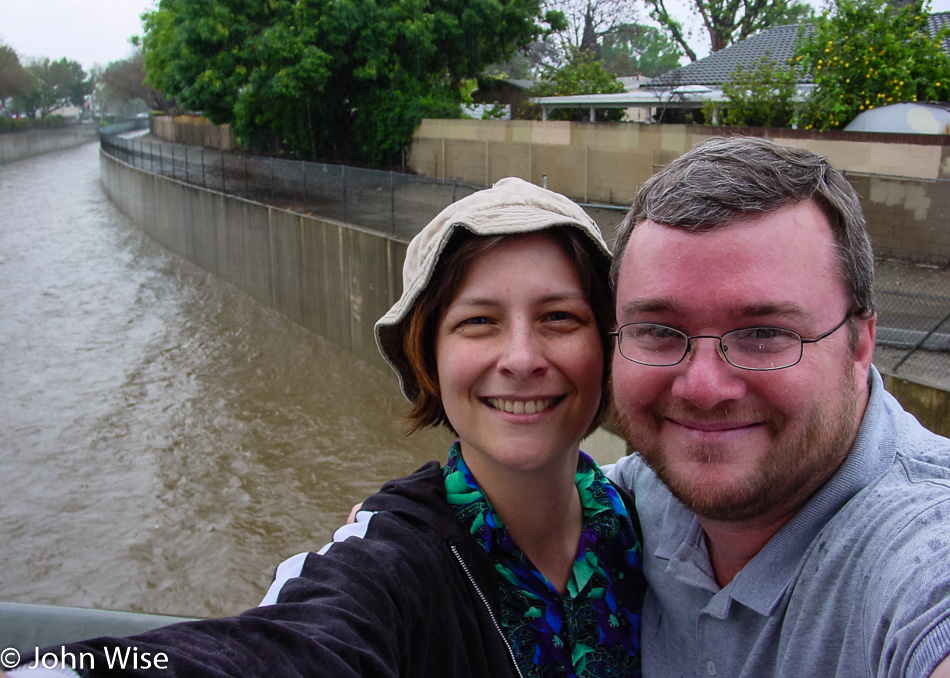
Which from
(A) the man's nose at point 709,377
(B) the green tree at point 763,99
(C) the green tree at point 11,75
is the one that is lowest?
(A) the man's nose at point 709,377

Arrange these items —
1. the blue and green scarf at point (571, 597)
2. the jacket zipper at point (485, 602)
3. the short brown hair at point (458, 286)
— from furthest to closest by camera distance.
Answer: the short brown hair at point (458, 286)
the blue and green scarf at point (571, 597)
the jacket zipper at point (485, 602)

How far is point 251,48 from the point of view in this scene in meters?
23.5

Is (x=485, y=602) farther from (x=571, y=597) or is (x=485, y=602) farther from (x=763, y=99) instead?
(x=763, y=99)

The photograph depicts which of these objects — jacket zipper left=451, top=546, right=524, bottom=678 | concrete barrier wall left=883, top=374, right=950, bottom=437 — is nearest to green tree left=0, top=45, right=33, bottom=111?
concrete barrier wall left=883, top=374, right=950, bottom=437

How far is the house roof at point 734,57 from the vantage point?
25141 millimetres

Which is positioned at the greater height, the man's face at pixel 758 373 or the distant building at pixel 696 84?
the distant building at pixel 696 84

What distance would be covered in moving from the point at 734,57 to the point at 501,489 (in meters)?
27.6

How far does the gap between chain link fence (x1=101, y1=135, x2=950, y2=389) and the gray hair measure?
6.32 meters

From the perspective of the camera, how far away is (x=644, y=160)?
61.4 ft

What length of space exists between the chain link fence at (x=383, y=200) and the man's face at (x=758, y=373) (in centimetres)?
641

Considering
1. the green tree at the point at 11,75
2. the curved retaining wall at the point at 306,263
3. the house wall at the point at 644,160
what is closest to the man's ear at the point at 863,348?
the curved retaining wall at the point at 306,263

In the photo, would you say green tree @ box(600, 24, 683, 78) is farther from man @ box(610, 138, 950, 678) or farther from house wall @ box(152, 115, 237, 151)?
man @ box(610, 138, 950, 678)

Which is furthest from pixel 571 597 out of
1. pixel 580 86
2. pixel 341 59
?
pixel 580 86

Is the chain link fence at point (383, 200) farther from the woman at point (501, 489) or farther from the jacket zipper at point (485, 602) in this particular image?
the jacket zipper at point (485, 602)
